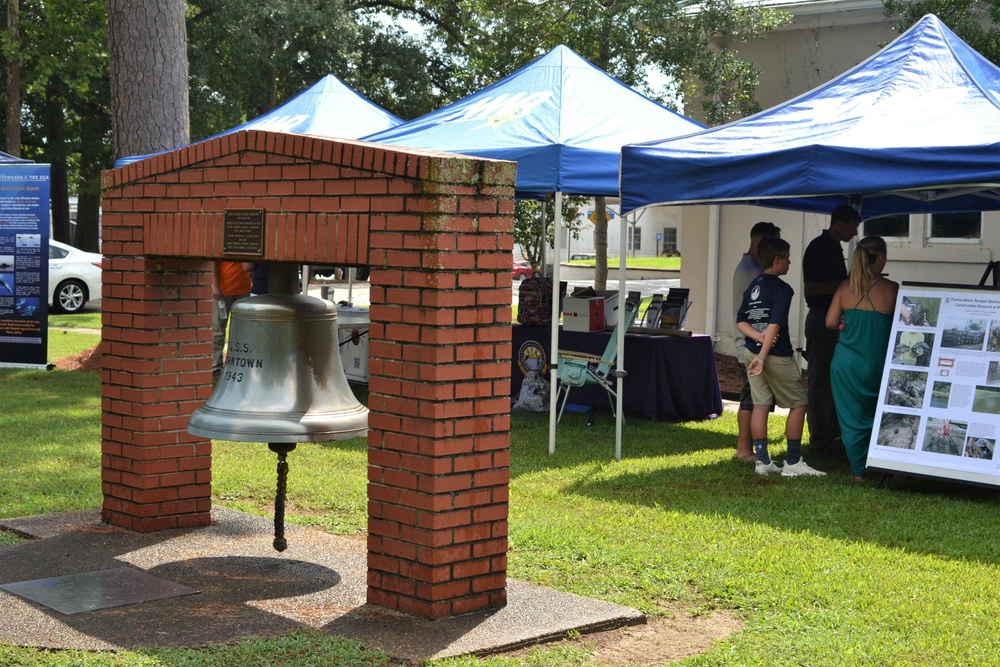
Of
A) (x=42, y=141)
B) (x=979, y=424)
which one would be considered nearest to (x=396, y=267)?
(x=979, y=424)

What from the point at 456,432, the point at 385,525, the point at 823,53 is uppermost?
the point at 823,53

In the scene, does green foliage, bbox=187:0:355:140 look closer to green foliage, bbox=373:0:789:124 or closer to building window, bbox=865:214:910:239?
green foliage, bbox=373:0:789:124

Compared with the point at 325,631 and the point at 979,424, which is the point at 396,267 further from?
the point at 979,424

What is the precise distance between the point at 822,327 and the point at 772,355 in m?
1.26

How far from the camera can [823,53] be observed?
15133 mm

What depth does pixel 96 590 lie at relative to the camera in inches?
211

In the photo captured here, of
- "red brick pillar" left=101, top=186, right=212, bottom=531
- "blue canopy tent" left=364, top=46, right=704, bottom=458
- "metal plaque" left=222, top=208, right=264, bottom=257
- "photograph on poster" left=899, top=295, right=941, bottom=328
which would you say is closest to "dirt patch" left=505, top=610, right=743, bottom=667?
"metal plaque" left=222, top=208, right=264, bottom=257

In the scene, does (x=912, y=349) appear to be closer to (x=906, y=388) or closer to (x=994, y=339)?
(x=906, y=388)

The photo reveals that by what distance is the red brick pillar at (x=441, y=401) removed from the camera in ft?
15.9

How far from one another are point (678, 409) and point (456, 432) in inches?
261

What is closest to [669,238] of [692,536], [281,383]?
[692,536]

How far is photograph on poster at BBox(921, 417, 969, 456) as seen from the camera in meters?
8.05

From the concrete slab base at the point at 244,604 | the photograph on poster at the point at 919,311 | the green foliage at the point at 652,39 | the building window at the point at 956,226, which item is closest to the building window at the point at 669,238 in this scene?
the green foliage at the point at 652,39

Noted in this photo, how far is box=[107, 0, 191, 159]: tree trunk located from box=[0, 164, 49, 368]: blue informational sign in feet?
4.14
